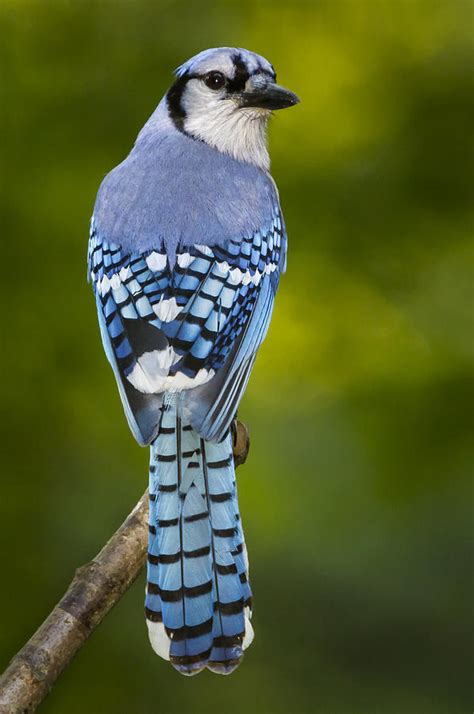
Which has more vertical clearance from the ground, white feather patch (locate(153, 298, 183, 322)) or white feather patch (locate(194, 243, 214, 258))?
white feather patch (locate(194, 243, 214, 258))

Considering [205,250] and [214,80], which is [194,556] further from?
[214,80]

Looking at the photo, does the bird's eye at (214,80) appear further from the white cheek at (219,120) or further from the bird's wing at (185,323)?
the bird's wing at (185,323)

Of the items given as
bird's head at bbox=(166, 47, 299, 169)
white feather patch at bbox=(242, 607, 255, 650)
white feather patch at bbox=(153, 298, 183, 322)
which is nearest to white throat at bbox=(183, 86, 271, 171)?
bird's head at bbox=(166, 47, 299, 169)

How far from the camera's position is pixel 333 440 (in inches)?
124

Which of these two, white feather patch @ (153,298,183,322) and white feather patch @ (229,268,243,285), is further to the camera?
white feather patch @ (229,268,243,285)

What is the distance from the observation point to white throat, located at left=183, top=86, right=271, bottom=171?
2686 mm

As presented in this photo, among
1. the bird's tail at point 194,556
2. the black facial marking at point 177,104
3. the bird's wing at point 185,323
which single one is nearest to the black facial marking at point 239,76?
the black facial marking at point 177,104

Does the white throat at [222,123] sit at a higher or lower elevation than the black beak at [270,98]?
lower

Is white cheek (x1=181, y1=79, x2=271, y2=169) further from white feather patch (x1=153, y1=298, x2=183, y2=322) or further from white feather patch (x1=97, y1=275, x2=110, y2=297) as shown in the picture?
white feather patch (x1=153, y1=298, x2=183, y2=322)

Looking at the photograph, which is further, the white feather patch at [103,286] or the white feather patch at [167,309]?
the white feather patch at [103,286]

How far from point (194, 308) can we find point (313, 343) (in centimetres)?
102

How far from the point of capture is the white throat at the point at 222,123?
2686 millimetres

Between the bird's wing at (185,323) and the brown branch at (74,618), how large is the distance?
24 centimetres

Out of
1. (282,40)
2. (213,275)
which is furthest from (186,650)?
(282,40)
